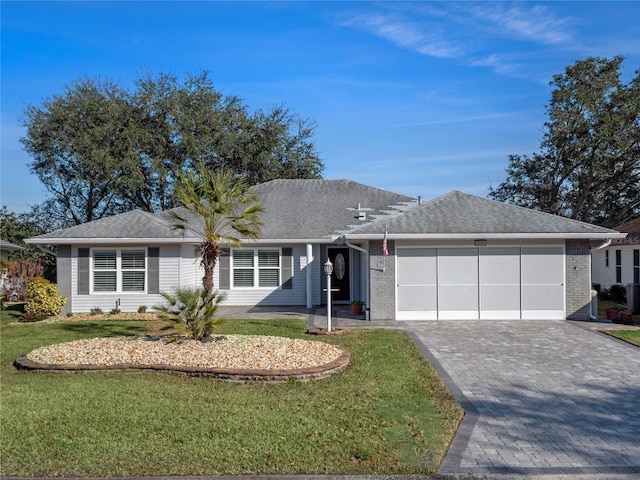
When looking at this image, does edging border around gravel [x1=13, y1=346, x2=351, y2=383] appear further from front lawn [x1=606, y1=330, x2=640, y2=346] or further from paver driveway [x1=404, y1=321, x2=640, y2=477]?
front lawn [x1=606, y1=330, x2=640, y2=346]

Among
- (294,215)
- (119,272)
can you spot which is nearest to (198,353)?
(119,272)

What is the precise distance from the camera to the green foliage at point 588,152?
99.5ft

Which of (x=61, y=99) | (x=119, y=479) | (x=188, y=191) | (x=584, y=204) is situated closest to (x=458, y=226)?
(x=188, y=191)

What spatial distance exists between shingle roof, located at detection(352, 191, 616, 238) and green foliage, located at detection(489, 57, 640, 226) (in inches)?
678

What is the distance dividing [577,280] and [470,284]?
123 inches

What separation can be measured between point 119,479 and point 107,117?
27.9 m

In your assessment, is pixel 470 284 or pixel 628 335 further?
pixel 470 284

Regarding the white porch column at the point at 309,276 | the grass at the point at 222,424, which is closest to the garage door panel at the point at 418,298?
the white porch column at the point at 309,276

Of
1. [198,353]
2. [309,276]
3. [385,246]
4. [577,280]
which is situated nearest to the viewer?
[198,353]

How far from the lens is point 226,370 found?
8680 millimetres

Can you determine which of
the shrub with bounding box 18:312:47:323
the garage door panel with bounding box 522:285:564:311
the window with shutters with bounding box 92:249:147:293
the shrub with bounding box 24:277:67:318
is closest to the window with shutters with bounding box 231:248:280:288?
the window with shutters with bounding box 92:249:147:293

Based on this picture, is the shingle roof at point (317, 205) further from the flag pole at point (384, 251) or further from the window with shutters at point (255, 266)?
the flag pole at point (384, 251)

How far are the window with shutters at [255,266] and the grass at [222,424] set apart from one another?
34.0 ft

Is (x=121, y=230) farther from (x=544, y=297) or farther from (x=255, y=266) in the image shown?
(x=544, y=297)
